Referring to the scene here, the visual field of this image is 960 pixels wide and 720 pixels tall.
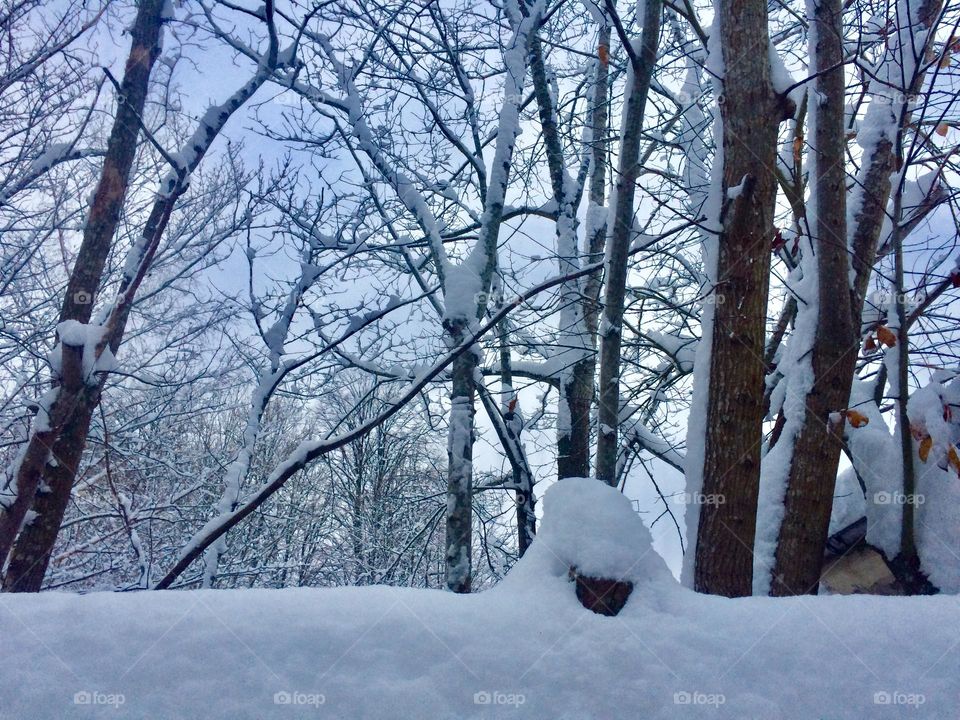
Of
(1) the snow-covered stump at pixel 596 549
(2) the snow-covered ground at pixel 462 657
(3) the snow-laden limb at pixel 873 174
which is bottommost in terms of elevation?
(2) the snow-covered ground at pixel 462 657

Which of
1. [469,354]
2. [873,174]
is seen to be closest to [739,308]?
[873,174]

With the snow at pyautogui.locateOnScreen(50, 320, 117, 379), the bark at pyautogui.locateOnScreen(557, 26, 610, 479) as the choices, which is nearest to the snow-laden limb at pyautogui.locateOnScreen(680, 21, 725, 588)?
the bark at pyautogui.locateOnScreen(557, 26, 610, 479)

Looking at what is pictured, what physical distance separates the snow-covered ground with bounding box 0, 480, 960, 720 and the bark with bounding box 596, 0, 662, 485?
7.45 feet

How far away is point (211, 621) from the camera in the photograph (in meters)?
1.55

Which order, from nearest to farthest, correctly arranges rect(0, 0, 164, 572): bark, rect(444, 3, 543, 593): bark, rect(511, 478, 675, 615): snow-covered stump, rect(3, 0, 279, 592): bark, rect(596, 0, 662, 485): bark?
rect(511, 478, 675, 615): snow-covered stump
rect(596, 0, 662, 485): bark
rect(0, 0, 164, 572): bark
rect(3, 0, 279, 592): bark
rect(444, 3, 543, 593): bark

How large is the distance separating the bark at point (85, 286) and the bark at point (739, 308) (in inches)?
149

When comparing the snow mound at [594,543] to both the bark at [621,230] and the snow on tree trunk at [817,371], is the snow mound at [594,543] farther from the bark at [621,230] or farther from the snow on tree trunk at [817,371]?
the snow on tree trunk at [817,371]

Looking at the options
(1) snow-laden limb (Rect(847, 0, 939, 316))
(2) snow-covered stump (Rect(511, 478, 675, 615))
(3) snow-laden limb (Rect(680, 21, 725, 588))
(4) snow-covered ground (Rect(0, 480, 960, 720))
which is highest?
(1) snow-laden limb (Rect(847, 0, 939, 316))

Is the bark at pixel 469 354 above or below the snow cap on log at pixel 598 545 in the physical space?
above

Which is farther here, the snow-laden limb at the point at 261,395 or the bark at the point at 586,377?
the bark at the point at 586,377

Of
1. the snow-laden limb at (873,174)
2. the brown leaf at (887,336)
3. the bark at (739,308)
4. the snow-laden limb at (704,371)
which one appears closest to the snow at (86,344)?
the snow-laden limb at (704,371)

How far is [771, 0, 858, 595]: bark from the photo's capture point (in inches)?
143

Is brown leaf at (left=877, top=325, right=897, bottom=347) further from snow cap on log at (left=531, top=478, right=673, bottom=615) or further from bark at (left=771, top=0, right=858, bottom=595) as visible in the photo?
snow cap on log at (left=531, top=478, right=673, bottom=615)

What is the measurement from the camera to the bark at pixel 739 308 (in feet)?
10.3
